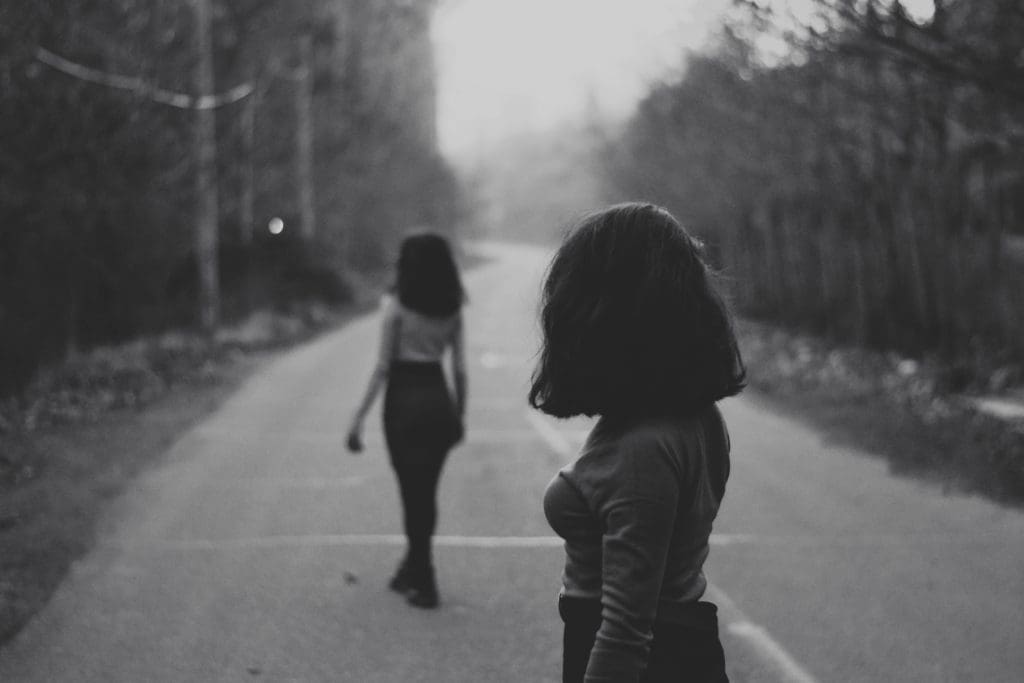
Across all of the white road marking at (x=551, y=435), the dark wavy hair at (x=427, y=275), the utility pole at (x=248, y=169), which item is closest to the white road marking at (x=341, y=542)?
the dark wavy hair at (x=427, y=275)

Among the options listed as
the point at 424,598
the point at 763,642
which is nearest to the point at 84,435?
the point at 424,598

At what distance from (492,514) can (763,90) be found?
11389 millimetres

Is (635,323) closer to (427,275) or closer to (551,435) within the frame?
(427,275)

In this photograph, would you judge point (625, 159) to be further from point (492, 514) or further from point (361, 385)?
point (492, 514)

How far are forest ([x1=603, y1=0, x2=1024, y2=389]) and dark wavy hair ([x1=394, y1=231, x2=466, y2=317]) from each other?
443cm

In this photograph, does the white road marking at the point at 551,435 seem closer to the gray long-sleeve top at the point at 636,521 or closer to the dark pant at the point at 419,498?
the dark pant at the point at 419,498

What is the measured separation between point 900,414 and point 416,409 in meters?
8.79

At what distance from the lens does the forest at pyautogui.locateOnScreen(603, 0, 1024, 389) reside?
988 cm

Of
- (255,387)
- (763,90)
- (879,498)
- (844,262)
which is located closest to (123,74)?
(255,387)

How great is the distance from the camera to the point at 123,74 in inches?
607

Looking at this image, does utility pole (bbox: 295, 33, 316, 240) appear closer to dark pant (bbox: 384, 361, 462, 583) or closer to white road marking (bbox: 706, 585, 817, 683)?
dark pant (bbox: 384, 361, 462, 583)

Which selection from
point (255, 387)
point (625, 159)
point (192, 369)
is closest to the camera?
point (255, 387)

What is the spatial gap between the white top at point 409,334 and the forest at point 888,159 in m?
4.58

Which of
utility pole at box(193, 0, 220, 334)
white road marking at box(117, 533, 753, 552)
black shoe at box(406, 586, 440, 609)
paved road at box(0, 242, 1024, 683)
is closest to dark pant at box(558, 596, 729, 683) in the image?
paved road at box(0, 242, 1024, 683)
